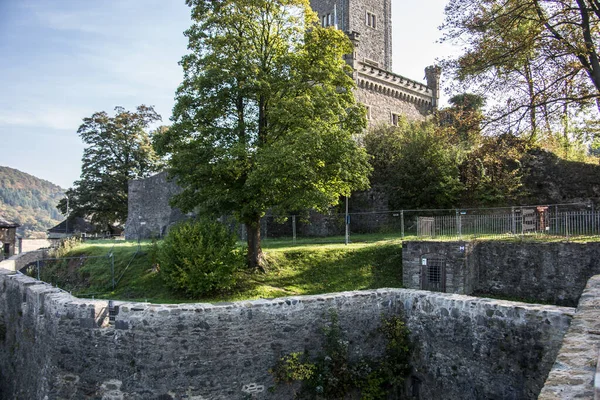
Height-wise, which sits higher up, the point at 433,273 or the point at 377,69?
the point at 377,69

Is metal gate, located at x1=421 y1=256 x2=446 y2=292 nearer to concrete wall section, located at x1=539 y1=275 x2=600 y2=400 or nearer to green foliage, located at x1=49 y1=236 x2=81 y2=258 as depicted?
concrete wall section, located at x1=539 y1=275 x2=600 y2=400

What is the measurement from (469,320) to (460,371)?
106cm

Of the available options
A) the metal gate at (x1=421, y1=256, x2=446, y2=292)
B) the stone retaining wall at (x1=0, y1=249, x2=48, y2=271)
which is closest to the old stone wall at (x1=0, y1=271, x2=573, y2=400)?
the metal gate at (x1=421, y1=256, x2=446, y2=292)

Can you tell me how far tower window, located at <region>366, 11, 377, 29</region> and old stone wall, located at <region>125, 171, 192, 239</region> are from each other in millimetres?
25028

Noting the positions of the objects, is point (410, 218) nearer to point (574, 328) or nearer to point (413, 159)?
point (413, 159)

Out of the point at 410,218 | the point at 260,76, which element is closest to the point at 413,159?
the point at 410,218

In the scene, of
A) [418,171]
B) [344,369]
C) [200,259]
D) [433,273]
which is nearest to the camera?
[344,369]

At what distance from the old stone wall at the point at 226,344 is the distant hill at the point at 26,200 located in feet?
526

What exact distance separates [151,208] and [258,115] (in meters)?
20.6

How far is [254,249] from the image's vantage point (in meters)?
17.5

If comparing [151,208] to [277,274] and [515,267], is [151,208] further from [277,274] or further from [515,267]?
[515,267]

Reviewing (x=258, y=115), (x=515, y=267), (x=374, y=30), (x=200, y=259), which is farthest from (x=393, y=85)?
(x=200, y=259)

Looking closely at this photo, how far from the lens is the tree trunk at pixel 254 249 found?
17.4 m

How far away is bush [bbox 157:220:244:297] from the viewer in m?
14.7
